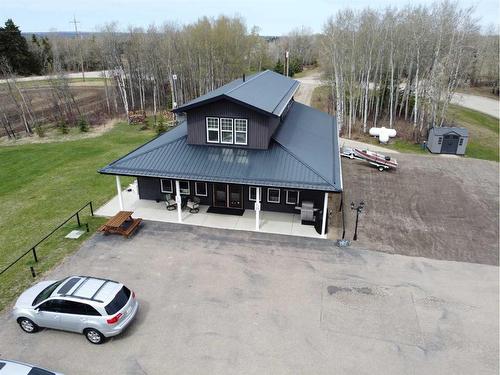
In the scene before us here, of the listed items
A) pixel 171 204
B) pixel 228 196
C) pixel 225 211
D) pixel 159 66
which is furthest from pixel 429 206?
pixel 159 66

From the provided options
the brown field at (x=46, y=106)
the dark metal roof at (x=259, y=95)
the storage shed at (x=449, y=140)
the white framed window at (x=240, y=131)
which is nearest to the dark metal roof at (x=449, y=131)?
the storage shed at (x=449, y=140)

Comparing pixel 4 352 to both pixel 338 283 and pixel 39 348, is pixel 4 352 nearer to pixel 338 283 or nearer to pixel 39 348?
pixel 39 348

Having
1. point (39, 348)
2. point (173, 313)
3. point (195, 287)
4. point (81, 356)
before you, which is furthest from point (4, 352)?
point (195, 287)

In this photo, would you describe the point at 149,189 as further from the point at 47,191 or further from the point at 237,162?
the point at 47,191

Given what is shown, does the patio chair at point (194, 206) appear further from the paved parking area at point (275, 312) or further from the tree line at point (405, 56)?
the tree line at point (405, 56)

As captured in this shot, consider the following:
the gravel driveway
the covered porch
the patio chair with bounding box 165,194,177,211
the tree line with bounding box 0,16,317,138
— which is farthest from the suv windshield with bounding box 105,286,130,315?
the tree line with bounding box 0,16,317,138

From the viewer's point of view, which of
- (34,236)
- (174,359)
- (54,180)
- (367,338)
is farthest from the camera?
(54,180)
